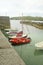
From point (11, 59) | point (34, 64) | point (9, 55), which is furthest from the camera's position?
point (34, 64)

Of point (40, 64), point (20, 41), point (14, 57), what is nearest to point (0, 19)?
point (20, 41)

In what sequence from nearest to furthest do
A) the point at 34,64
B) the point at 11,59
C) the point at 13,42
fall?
the point at 11,59 < the point at 34,64 < the point at 13,42

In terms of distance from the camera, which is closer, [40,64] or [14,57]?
[14,57]

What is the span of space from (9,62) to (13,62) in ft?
0.60

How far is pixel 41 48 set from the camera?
16.9 meters

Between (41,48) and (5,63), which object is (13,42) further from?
(5,63)

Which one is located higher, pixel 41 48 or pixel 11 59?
pixel 11 59

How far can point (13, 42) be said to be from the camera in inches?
842

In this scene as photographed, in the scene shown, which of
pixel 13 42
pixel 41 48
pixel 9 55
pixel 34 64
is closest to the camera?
pixel 9 55

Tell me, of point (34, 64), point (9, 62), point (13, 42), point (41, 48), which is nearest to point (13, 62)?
point (9, 62)

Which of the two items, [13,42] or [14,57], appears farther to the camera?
[13,42]

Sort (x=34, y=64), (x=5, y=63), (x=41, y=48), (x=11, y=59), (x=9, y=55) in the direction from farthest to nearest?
(x=41, y=48) < (x=34, y=64) < (x=9, y=55) < (x=11, y=59) < (x=5, y=63)

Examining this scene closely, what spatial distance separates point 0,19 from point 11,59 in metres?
37.6

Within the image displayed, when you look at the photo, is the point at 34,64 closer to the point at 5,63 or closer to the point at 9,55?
the point at 9,55
